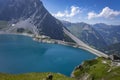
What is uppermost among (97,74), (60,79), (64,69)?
(60,79)

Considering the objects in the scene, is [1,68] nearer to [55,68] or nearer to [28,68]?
[28,68]

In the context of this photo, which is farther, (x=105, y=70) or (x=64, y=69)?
(x=64, y=69)

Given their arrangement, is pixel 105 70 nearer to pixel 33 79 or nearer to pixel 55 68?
pixel 33 79

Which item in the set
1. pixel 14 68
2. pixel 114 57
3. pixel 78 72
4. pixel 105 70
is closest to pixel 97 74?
pixel 105 70

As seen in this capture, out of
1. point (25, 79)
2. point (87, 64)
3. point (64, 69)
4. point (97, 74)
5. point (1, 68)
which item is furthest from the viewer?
point (64, 69)

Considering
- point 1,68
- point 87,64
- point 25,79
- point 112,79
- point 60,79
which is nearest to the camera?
point 25,79

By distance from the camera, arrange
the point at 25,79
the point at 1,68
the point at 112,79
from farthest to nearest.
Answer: the point at 1,68
the point at 112,79
the point at 25,79

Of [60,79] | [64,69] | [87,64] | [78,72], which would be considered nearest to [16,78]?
[60,79]

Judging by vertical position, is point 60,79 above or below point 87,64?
above

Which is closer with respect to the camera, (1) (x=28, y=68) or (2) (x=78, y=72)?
(2) (x=78, y=72)
